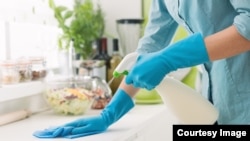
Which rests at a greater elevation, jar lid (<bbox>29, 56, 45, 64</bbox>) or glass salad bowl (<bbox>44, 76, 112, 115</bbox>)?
jar lid (<bbox>29, 56, 45, 64</bbox>)

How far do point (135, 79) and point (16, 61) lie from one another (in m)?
0.59

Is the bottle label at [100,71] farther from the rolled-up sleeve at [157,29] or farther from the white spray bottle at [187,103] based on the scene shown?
the white spray bottle at [187,103]

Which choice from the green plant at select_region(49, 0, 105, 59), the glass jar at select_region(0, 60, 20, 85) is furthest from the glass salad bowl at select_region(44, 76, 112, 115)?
the green plant at select_region(49, 0, 105, 59)

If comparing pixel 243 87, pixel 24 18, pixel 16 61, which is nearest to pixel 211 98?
pixel 243 87

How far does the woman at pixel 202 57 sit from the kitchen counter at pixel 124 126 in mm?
46

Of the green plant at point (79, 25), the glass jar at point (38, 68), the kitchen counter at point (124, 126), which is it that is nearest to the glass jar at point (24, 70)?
the glass jar at point (38, 68)

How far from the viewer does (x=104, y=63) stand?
1705 mm

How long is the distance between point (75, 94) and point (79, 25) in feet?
1.72

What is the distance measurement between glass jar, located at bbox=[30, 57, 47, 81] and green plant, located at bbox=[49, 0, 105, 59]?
28 centimetres

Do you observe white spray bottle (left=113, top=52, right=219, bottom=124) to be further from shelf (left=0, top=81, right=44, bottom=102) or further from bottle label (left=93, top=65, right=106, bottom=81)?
bottle label (left=93, top=65, right=106, bottom=81)

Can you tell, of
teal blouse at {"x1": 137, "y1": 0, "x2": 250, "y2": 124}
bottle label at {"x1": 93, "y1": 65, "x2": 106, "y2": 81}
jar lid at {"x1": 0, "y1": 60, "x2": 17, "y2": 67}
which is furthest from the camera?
bottle label at {"x1": 93, "y1": 65, "x2": 106, "y2": 81}

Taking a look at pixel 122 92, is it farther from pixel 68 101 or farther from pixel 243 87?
pixel 243 87

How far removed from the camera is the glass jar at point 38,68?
4.50 ft

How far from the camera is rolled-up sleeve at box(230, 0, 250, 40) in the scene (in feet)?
2.64
